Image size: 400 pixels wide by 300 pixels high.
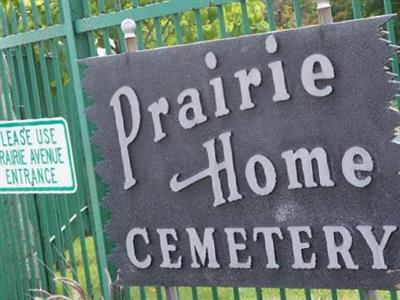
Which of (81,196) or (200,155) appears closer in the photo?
(200,155)

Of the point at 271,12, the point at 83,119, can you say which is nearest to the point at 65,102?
the point at 83,119

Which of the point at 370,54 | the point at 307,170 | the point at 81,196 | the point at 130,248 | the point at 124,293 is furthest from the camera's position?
the point at 81,196

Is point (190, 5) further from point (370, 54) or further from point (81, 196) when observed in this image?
point (81, 196)

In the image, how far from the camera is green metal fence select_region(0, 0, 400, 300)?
10.6 feet

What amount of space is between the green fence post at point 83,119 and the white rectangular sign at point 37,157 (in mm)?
141

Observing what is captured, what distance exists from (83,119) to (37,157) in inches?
15.8

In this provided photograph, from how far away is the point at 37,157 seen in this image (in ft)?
12.2

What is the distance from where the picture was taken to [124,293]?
3.49 metres

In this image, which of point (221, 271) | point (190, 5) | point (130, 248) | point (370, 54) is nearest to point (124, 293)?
point (130, 248)

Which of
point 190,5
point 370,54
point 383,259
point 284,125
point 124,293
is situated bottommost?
point 124,293

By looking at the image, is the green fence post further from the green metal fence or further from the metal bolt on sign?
the metal bolt on sign

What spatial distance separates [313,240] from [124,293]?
45.2 inches

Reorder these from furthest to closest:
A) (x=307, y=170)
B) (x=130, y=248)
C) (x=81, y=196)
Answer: (x=81, y=196), (x=130, y=248), (x=307, y=170)

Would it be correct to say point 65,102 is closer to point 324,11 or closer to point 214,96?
point 214,96
